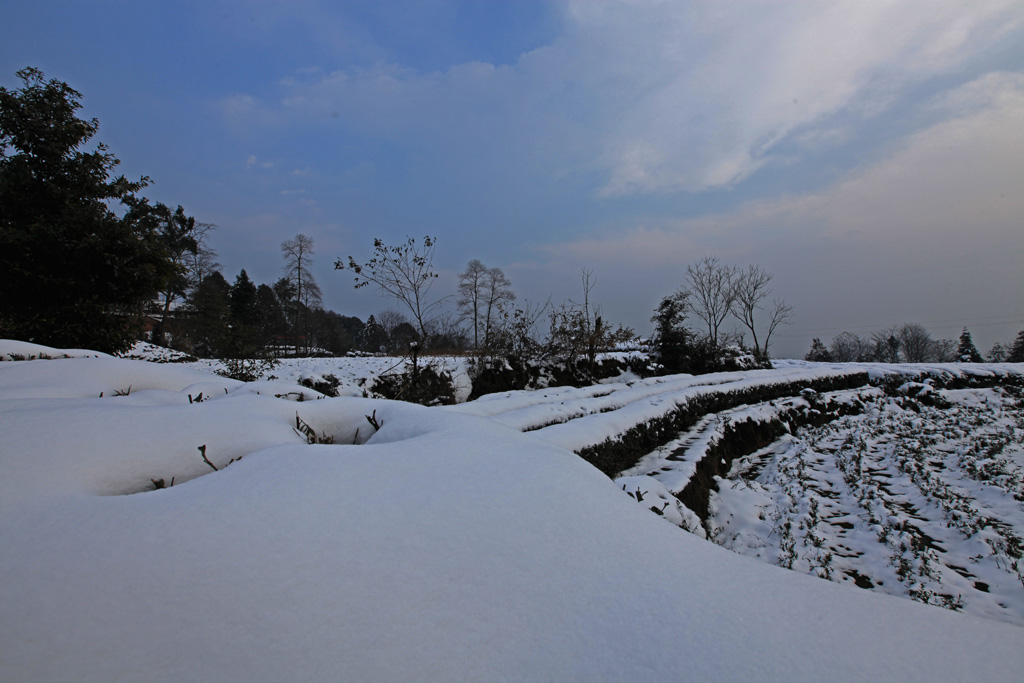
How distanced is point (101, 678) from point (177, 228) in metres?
34.8

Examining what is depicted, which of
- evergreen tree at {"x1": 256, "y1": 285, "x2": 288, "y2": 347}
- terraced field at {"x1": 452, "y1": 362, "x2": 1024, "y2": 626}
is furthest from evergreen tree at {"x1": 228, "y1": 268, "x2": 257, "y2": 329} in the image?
terraced field at {"x1": 452, "y1": 362, "x2": 1024, "y2": 626}

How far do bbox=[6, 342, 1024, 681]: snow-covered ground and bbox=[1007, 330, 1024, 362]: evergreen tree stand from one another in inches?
1973

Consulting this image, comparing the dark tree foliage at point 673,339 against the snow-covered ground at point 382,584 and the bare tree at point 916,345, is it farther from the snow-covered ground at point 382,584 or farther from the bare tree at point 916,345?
the bare tree at point 916,345

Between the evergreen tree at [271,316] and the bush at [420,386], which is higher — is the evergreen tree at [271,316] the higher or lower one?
the higher one

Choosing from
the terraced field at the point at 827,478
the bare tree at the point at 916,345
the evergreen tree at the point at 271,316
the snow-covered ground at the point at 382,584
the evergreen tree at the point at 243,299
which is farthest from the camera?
the bare tree at the point at 916,345

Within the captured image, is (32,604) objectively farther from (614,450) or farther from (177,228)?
(177,228)

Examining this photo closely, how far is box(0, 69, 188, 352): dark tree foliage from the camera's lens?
7.92m

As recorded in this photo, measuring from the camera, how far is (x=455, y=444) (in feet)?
6.14

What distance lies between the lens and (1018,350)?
31.8m

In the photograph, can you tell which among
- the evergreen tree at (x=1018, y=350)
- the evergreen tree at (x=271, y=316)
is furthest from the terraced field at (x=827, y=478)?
the evergreen tree at (x=1018, y=350)

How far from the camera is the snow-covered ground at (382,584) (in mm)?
864

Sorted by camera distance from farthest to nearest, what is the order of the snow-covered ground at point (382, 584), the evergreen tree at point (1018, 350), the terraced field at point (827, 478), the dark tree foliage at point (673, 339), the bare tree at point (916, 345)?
the bare tree at point (916, 345)
the evergreen tree at point (1018, 350)
the dark tree foliage at point (673, 339)
the terraced field at point (827, 478)
the snow-covered ground at point (382, 584)

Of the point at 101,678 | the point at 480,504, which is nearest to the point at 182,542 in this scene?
the point at 101,678

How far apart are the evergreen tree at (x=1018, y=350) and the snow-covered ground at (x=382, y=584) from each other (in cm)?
5011
